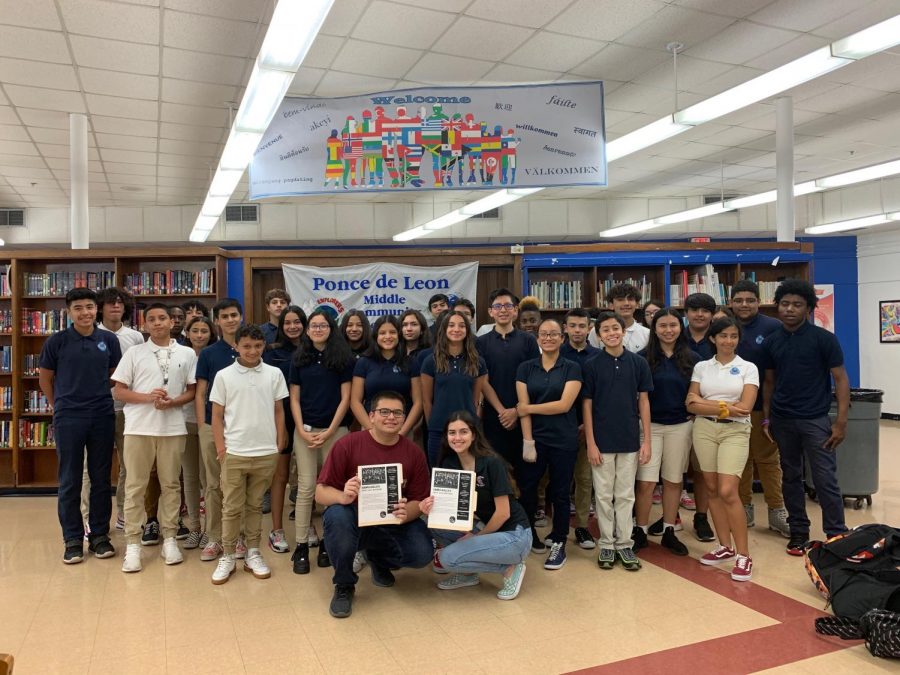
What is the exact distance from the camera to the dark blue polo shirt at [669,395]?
13.5ft

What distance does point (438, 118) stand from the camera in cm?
555

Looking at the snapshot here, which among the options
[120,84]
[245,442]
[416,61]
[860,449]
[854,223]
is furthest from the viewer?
[854,223]

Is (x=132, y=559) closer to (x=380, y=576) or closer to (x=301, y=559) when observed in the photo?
(x=301, y=559)

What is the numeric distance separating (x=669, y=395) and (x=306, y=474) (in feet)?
7.57

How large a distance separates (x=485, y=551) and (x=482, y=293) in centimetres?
393

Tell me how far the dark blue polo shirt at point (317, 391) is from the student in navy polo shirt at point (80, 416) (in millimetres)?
1288

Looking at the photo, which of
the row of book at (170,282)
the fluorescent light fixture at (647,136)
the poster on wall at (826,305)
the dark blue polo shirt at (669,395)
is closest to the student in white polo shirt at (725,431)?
the dark blue polo shirt at (669,395)

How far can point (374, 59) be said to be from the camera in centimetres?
591

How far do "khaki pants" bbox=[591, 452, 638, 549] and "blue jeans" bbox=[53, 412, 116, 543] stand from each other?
314 cm

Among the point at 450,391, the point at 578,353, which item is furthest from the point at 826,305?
the point at 450,391

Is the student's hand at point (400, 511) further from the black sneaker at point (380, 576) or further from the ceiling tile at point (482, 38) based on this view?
the ceiling tile at point (482, 38)

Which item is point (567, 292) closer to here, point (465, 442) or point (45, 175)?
point (465, 442)

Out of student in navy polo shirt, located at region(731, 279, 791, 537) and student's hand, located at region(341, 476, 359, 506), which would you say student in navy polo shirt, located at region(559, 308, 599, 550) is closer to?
student in navy polo shirt, located at region(731, 279, 791, 537)

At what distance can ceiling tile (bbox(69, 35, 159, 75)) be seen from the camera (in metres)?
5.36
